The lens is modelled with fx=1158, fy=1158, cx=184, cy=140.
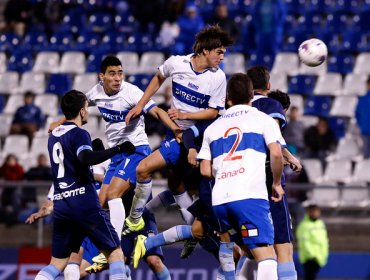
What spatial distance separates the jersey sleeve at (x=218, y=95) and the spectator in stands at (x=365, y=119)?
751 centimetres

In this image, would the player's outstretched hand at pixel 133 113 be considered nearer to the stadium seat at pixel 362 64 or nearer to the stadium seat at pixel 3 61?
the stadium seat at pixel 362 64

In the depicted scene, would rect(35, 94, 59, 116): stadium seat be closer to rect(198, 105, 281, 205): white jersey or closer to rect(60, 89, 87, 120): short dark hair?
rect(60, 89, 87, 120): short dark hair

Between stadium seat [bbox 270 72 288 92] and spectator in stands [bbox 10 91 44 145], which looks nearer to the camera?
spectator in stands [bbox 10 91 44 145]

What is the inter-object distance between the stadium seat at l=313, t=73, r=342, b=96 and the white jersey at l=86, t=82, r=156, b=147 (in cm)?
842

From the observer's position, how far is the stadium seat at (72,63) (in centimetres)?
2212

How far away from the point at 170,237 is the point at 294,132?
651 cm

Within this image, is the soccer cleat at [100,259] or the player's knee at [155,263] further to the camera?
the player's knee at [155,263]

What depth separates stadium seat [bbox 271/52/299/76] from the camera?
21203 millimetres

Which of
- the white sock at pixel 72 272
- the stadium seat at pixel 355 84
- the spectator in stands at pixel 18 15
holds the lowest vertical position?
the white sock at pixel 72 272

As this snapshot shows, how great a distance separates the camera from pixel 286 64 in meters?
21.3

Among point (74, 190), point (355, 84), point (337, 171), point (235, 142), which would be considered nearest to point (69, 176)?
point (74, 190)

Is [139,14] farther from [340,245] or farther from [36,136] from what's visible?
[340,245]

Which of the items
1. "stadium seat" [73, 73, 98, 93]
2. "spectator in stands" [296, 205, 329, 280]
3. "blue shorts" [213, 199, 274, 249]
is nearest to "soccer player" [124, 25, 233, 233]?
"blue shorts" [213, 199, 274, 249]

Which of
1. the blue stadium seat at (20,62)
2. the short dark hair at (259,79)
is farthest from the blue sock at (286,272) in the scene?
the blue stadium seat at (20,62)
